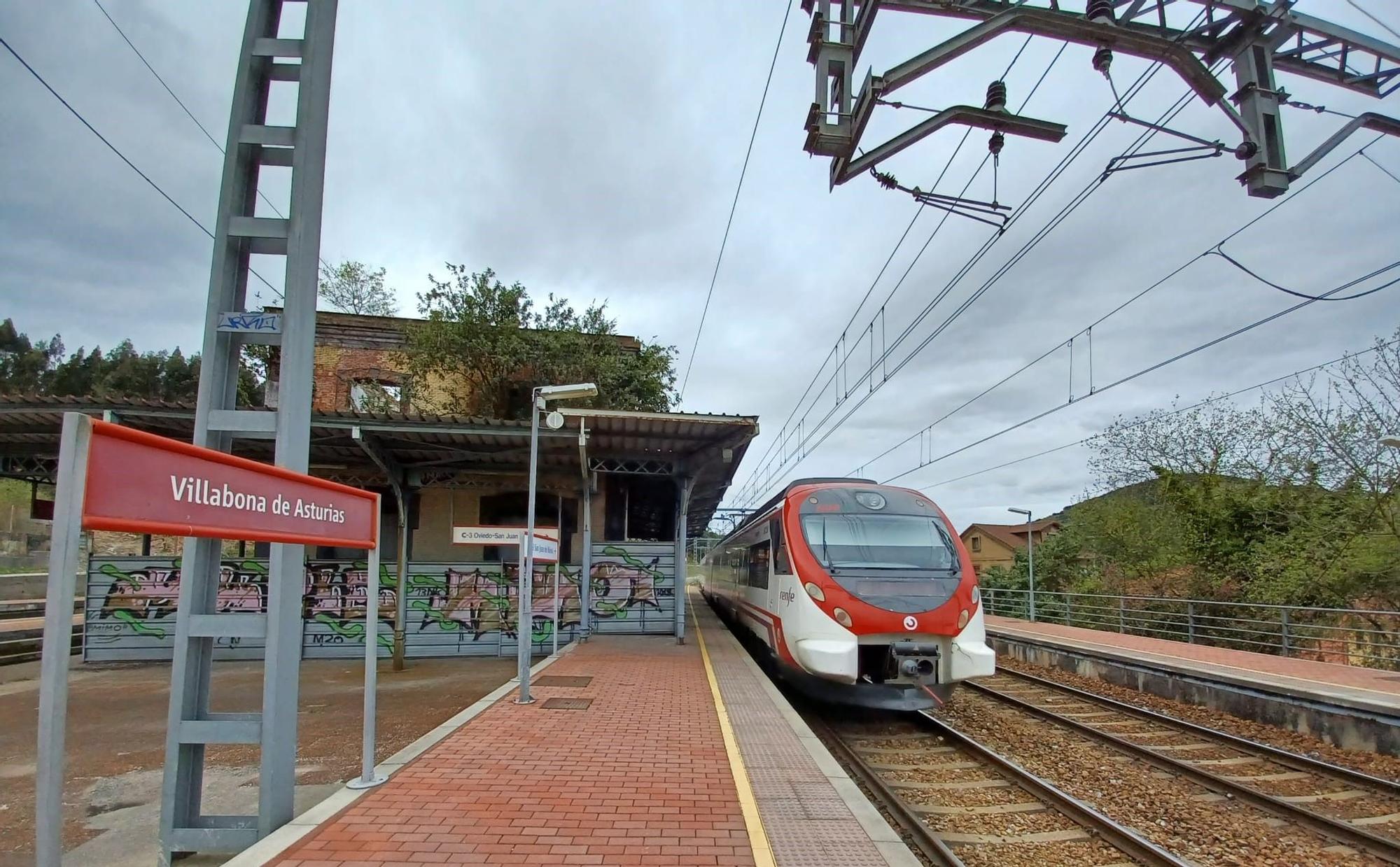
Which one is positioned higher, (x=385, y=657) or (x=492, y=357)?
(x=492, y=357)

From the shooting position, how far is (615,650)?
44.4 feet

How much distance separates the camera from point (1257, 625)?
52.3 feet

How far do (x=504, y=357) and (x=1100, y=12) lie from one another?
1824 cm

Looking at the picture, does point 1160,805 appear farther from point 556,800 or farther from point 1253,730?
point 556,800

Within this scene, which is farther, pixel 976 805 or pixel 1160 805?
pixel 1160 805

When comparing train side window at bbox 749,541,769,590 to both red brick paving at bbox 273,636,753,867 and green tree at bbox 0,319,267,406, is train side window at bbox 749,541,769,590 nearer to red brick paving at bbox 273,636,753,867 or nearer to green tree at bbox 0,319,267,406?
red brick paving at bbox 273,636,753,867

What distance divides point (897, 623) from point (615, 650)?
6761mm

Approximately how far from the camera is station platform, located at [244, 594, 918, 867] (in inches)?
169

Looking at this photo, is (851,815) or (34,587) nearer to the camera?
(851,815)

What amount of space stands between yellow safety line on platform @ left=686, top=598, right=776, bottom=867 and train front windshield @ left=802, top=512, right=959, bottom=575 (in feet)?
6.78

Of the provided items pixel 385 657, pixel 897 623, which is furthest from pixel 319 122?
pixel 385 657

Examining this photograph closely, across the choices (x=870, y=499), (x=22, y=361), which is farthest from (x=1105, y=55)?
(x=22, y=361)

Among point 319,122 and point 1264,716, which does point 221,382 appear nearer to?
point 319,122

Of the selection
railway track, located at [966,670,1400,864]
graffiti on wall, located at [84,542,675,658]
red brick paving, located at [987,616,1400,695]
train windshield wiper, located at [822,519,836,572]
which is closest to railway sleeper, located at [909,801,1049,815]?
railway track, located at [966,670,1400,864]
